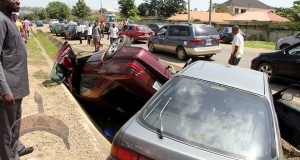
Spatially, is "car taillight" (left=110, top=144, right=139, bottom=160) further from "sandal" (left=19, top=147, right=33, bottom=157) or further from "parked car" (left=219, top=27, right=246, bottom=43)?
"parked car" (left=219, top=27, right=246, bottom=43)

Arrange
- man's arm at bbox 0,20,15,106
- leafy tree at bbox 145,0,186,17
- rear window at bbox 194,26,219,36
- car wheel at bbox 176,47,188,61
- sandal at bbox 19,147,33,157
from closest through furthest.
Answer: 1. man's arm at bbox 0,20,15,106
2. sandal at bbox 19,147,33,157
3. rear window at bbox 194,26,219,36
4. car wheel at bbox 176,47,188,61
5. leafy tree at bbox 145,0,186,17

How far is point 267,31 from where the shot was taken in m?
27.8

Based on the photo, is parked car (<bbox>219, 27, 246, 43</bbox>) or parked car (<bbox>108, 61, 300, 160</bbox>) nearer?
parked car (<bbox>108, 61, 300, 160</bbox>)

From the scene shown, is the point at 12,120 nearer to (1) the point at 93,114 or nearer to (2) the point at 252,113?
(2) the point at 252,113

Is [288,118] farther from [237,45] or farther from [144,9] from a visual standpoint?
[144,9]

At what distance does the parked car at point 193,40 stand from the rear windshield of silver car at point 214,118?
985cm

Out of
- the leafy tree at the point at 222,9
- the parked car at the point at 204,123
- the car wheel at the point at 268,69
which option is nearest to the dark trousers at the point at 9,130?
the parked car at the point at 204,123

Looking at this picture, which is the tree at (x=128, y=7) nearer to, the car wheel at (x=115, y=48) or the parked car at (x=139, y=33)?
the parked car at (x=139, y=33)

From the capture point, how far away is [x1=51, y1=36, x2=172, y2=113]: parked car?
4.45 m

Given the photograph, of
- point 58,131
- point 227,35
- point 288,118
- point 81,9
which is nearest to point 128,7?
point 81,9

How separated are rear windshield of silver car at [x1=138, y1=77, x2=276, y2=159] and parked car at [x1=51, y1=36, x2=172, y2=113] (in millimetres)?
1387

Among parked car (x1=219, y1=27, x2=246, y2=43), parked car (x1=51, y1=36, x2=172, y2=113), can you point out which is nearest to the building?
parked car (x1=219, y1=27, x2=246, y2=43)

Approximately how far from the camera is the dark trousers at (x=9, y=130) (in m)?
3.09

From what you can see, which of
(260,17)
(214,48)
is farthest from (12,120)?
(260,17)
